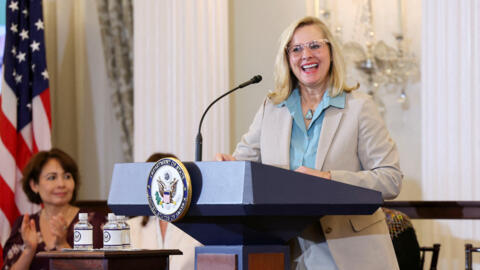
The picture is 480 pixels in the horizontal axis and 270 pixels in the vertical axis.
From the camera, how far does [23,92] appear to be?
18.1 feet

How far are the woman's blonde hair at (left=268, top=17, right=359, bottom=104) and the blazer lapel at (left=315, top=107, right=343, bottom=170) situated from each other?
0.07 meters

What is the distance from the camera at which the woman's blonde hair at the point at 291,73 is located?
2.45 metres

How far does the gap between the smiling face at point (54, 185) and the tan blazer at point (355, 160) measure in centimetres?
217

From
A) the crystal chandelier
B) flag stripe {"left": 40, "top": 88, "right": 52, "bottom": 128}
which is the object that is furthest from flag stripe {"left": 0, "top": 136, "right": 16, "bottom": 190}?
the crystal chandelier

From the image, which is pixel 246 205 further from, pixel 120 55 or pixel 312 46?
pixel 120 55

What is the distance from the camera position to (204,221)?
186 cm

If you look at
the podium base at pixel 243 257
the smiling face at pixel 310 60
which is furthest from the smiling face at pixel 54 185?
the podium base at pixel 243 257

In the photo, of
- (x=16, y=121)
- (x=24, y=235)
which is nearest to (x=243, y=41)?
(x=16, y=121)

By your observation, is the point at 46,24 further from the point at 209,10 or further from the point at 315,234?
the point at 315,234

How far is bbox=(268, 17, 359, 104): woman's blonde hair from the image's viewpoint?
245cm

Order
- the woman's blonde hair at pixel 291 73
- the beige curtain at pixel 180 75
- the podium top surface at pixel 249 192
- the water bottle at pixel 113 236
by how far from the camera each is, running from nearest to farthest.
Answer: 1. the podium top surface at pixel 249 192
2. the water bottle at pixel 113 236
3. the woman's blonde hair at pixel 291 73
4. the beige curtain at pixel 180 75

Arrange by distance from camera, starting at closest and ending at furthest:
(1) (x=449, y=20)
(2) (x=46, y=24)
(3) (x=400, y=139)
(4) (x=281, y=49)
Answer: (4) (x=281, y=49) → (1) (x=449, y=20) → (3) (x=400, y=139) → (2) (x=46, y=24)

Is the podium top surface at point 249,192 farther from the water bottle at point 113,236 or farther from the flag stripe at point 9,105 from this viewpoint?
the flag stripe at point 9,105

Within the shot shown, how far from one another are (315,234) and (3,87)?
372cm
